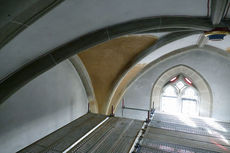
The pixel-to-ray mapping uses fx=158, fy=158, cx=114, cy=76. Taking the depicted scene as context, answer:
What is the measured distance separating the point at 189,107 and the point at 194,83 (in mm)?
1224

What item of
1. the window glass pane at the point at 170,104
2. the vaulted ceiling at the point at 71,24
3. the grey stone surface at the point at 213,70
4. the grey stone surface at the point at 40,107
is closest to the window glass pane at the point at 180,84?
the window glass pane at the point at 170,104

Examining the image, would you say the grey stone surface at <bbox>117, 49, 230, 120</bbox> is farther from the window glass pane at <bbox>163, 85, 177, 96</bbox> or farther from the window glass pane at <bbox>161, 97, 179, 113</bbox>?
the window glass pane at <bbox>161, 97, 179, 113</bbox>

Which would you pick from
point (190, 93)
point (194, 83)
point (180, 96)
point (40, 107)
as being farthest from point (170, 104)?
point (40, 107)

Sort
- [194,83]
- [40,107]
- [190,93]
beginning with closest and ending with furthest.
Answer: [40,107] → [194,83] → [190,93]

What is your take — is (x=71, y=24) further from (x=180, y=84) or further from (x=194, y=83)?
(x=180, y=84)

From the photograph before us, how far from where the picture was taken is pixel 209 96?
6844 mm

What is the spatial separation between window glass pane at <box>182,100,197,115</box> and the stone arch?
36 cm

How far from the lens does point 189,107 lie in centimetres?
762

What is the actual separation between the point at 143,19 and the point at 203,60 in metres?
5.30

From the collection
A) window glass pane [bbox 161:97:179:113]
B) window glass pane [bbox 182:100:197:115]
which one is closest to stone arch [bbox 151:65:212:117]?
window glass pane [bbox 182:100:197:115]

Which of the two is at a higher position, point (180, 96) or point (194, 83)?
point (194, 83)

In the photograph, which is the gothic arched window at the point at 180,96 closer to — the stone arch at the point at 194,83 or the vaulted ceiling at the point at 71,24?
the stone arch at the point at 194,83

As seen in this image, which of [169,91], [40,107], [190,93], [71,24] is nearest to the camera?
[71,24]

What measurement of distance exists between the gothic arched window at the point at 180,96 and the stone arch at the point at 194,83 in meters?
0.26
